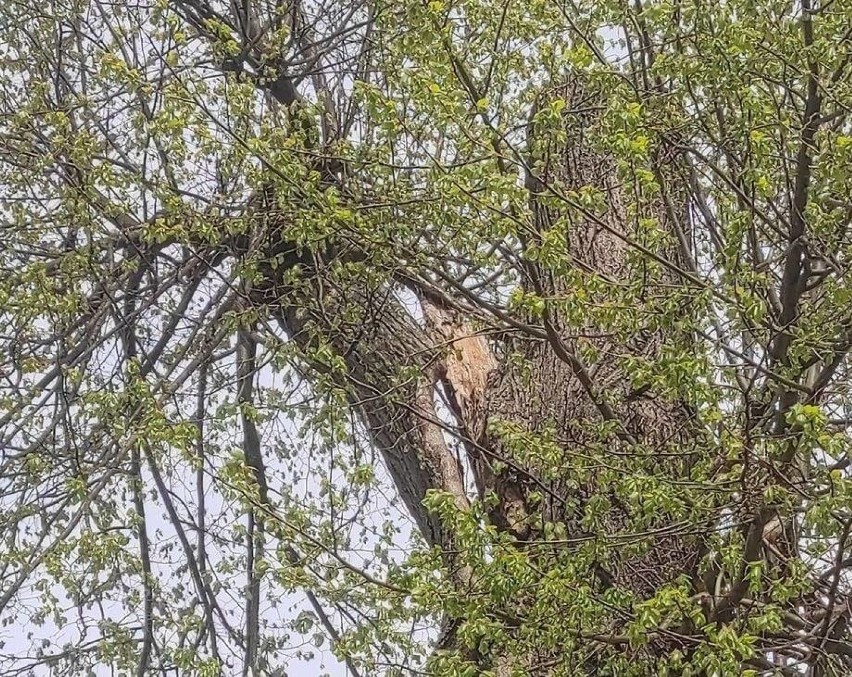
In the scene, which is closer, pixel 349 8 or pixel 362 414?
pixel 362 414

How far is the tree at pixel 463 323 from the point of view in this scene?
304 cm

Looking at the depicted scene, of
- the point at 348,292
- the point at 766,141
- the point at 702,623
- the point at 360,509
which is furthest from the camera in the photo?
the point at 360,509

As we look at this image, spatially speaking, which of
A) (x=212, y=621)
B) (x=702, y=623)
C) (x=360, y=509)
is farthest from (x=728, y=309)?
(x=212, y=621)

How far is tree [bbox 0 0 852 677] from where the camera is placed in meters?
3.04

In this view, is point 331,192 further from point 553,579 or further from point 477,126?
point 553,579

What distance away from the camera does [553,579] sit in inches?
124

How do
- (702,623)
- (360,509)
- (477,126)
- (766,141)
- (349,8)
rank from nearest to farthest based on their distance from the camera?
(766,141)
(702,623)
(477,126)
(360,509)
(349,8)

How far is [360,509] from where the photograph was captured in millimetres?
4676

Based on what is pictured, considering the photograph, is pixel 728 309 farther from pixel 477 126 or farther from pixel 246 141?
pixel 246 141

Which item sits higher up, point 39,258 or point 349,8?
point 349,8

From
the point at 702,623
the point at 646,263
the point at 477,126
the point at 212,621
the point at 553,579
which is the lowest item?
the point at 702,623

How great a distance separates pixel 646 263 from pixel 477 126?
0.75 meters

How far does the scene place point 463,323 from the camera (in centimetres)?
477

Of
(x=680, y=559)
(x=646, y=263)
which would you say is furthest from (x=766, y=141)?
(x=680, y=559)
